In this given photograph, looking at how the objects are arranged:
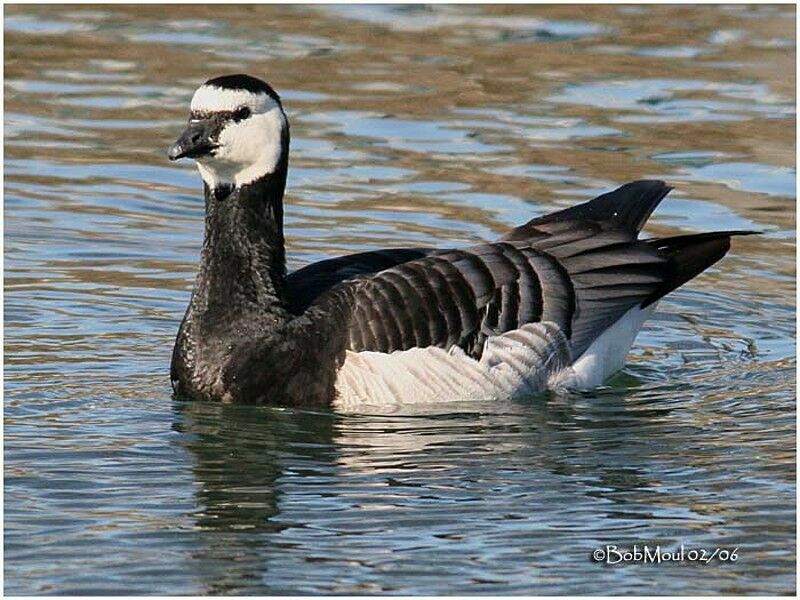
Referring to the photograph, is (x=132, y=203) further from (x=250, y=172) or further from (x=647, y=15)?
(x=647, y=15)

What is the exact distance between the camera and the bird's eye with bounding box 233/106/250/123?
12.2 meters

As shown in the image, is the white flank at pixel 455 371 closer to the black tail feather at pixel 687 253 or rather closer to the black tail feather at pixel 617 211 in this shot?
the black tail feather at pixel 617 211

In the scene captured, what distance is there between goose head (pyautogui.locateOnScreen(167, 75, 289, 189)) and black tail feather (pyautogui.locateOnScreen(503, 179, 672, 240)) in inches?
75.1

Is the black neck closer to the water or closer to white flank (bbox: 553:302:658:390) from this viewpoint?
the water

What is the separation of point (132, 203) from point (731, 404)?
7.03m

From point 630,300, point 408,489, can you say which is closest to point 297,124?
point 630,300

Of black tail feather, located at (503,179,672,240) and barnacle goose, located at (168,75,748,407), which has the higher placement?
black tail feather, located at (503,179,672,240)

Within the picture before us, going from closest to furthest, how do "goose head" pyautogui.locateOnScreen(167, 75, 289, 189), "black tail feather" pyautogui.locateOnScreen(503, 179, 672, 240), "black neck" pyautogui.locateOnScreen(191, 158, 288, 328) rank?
"goose head" pyautogui.locateOnScreen(167, 75, 289, 189) < "black neck" pyautogui.locateOnScreen(191, 158, 288, 328) < "black tail feather" pyautogui.locateOnScreen(503, 179, 672, 240)

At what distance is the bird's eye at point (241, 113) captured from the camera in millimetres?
12195

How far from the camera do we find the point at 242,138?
12242mm

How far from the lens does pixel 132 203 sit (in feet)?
58.1

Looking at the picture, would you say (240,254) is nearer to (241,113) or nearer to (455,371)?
(241,113)

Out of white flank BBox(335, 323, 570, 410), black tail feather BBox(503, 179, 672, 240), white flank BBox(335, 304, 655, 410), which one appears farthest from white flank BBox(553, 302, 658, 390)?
black tail feather BBox(503, 179, 672, 240)

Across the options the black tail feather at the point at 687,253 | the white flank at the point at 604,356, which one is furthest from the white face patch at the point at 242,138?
the black tail feather at the point at 687,253
